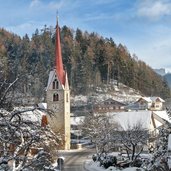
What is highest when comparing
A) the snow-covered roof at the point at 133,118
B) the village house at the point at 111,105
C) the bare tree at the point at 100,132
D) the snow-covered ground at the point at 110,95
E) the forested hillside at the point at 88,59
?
the forested hillside at the point at 88,59

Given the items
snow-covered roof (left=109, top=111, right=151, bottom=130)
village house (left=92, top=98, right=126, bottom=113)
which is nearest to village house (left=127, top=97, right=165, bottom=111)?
village house (left=92, top=98, right=126, bottom=113)

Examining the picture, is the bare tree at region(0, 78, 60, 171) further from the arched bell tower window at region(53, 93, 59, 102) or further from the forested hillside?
the forested hillside

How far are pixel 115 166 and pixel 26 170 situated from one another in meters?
25.1

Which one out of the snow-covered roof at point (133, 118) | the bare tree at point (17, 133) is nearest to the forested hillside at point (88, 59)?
the snow-covered roof at point (133, 118)

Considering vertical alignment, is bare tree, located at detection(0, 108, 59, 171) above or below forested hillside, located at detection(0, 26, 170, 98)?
below

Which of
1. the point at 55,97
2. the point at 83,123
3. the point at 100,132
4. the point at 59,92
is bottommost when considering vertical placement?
the point at 100,132

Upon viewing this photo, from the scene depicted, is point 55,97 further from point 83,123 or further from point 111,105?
point 111,105

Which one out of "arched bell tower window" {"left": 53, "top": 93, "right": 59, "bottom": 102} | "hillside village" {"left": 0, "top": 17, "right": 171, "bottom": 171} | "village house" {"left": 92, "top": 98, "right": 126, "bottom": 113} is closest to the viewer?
"hillside village" {"left": 0, "top": 17, "right": 171, "bottom": 171}

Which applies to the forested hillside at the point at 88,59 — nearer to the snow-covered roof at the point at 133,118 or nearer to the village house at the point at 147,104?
the village house at the point at 147,104

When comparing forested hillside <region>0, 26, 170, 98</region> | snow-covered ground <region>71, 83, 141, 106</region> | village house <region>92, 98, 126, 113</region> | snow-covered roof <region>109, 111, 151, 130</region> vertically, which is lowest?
snow-covered roof <region>109, 111, 151, 130</region>

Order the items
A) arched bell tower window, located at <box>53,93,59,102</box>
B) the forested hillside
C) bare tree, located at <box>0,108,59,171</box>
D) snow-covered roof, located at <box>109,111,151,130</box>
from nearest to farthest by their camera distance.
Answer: bare tree, located at <box>0,108,59,171</box> < arched bell tower window, located at <box>53,93,59,102</box> < snow-covered roof, located at <box>109,111,151,130</box> < the forested hillside

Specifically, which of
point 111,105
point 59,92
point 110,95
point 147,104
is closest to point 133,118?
point 59,92

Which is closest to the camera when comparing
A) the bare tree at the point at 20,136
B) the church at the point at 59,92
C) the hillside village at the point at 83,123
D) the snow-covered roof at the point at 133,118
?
the bare tree at the point at 20,136

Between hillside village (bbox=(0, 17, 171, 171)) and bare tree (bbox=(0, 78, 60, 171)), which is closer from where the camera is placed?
bare tree (bbox=(0, 78, 60, 171))
